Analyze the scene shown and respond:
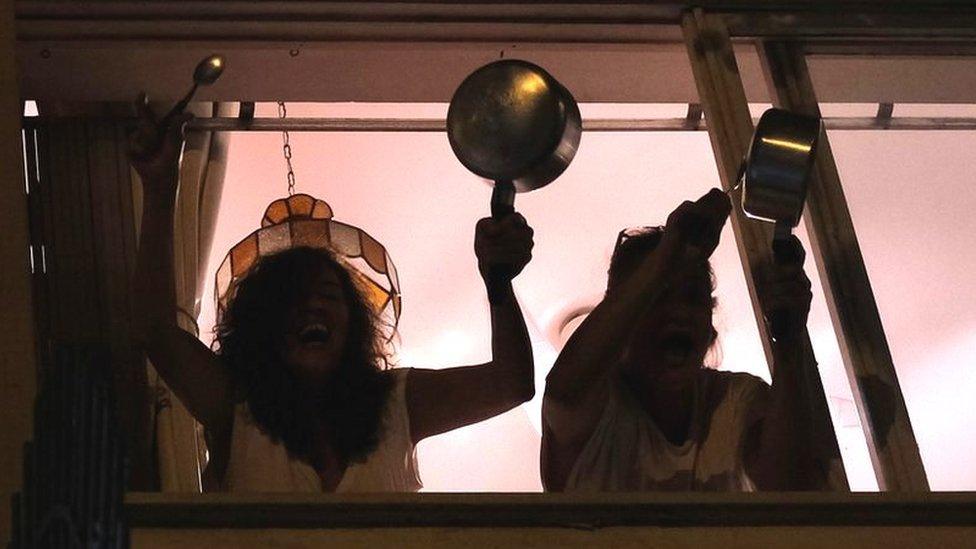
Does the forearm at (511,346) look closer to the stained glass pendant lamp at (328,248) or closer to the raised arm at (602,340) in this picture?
the raised arm at (602,340)

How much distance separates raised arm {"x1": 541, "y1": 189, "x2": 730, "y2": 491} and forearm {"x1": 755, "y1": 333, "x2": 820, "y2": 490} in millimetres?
170

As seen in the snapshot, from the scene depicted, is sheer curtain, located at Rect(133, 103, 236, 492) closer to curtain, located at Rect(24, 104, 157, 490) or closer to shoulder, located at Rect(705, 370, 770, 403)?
curtain, located at Rect(24, 104, 157, 490)

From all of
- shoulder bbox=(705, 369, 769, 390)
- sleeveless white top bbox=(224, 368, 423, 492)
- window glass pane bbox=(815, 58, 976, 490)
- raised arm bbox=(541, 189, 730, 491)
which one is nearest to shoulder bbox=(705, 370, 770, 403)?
shoulder bbox=(705, 369, 769, 390)

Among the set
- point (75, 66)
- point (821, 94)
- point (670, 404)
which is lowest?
point (670, 404)

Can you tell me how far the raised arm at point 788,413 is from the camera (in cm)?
223

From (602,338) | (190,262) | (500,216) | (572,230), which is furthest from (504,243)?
(572,230)

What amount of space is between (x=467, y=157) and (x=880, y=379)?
0.63 metres

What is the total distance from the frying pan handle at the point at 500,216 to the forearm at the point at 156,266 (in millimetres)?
359

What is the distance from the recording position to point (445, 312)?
9.86ft

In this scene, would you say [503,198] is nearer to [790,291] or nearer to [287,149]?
[790,291]

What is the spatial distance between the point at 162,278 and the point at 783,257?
702mm

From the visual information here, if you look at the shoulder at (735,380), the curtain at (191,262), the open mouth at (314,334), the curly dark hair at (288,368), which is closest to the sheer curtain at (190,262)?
the curtain at (191,262)

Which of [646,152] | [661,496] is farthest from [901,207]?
[661,496]

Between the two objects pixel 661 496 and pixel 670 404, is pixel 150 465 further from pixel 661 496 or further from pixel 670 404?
pixel 661 496
